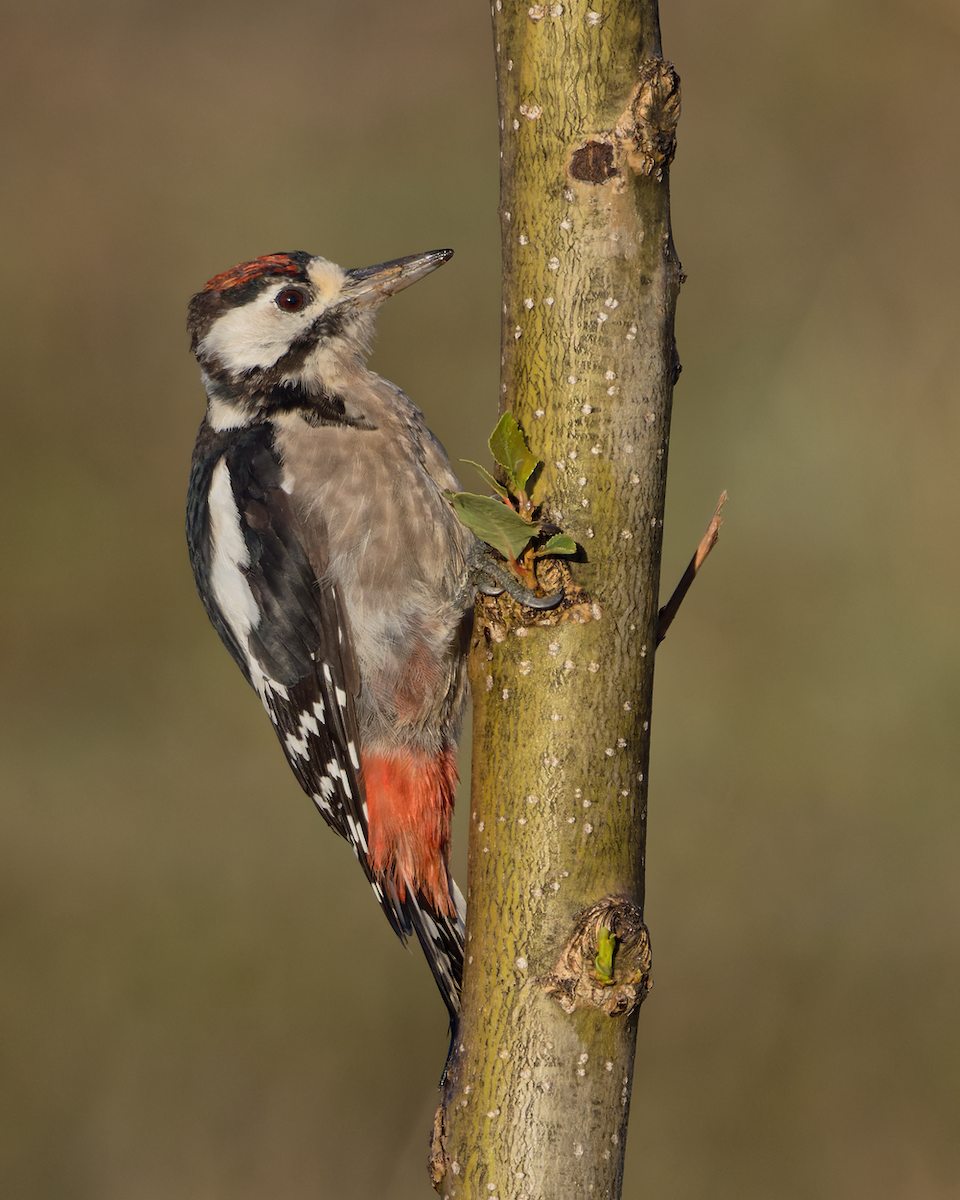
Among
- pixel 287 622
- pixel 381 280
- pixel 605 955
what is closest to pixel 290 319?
pixel 381 280

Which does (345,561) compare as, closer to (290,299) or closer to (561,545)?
(290,299)

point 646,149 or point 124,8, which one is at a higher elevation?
point 124,8

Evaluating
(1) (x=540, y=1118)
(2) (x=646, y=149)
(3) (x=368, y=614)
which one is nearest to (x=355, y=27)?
(3) (x=368, y=614)

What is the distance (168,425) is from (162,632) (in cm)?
82

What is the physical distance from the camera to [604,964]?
133 cm

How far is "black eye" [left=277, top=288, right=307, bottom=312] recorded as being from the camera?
2521 millimetres

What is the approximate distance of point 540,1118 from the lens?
132cm

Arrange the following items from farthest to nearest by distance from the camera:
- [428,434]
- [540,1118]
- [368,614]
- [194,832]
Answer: [194,832] → [428,434] → [368,614] → [540,1118]

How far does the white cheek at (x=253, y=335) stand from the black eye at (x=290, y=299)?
14 mm

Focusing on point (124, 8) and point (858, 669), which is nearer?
point (858, 669)

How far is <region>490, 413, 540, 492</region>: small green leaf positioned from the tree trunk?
0.07 ft

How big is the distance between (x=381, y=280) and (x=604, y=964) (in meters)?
1.63

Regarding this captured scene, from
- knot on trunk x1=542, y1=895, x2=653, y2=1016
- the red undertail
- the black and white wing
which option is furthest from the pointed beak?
knot on trunk x1=542, y1=895, x2=653, y2=1016

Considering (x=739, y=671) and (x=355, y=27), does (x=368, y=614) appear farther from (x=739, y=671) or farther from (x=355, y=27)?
(x=355, y=27)
